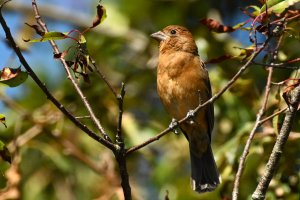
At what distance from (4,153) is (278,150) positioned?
124 centimetres

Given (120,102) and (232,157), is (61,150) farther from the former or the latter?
(120,102)

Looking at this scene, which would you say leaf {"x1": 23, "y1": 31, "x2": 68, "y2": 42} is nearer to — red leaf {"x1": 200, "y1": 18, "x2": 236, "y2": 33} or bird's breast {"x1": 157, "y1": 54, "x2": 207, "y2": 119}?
red leaf {"x1": 200, "y1": 18, "x2": 236, "y2": 33}

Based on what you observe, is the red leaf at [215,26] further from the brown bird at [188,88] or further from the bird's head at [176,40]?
the bird's head at [176,40]

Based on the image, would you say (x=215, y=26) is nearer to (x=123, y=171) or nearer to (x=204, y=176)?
(x=123, y=171)

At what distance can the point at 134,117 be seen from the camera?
645cm

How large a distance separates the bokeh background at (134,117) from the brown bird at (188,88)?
128mm

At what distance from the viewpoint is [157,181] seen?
5562mm

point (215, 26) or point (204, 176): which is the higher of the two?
point (215, 26)

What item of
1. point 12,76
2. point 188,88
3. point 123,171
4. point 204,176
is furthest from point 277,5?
point 204,176

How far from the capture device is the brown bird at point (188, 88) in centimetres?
512

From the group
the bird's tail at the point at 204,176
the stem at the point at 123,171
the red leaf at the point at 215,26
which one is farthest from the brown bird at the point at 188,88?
the stem at the point at 123,171

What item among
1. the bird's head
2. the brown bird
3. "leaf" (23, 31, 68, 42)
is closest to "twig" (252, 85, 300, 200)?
"leaf" (23, 31, 68, 42)

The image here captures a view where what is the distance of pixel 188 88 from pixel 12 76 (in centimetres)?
222

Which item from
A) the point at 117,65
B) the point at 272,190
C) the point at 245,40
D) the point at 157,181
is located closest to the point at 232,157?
the point at 272,190
